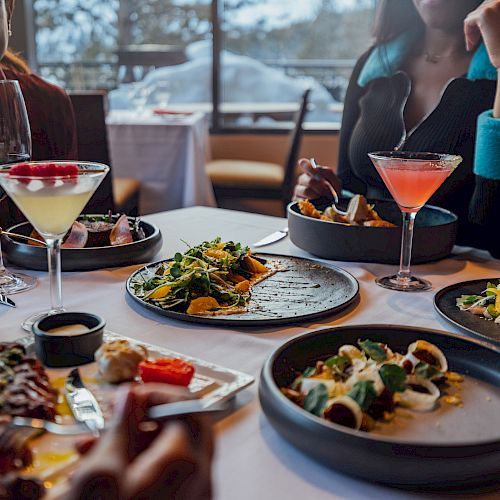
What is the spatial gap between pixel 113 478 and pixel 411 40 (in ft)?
6.14

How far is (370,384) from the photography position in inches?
24.9

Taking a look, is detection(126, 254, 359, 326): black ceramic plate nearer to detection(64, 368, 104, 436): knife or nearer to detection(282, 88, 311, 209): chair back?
detection(64, 368, 104, 436): knife

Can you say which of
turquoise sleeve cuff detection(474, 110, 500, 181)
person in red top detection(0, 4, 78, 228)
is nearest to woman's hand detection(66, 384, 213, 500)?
turquoise sleeve cuff detection(474, 110, 500, 181)

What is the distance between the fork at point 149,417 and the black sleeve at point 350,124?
1563mm

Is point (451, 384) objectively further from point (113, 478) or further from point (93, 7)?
point (93, 7)

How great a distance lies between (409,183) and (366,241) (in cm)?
18

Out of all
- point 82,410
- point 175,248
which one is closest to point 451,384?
point 82,410

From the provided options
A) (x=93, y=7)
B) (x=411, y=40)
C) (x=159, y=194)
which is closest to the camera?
(x=411, y=40)

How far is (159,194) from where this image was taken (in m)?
3.89

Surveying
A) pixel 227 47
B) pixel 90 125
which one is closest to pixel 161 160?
pixel 90 125

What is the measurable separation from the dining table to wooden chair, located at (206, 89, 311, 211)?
2.66 meters

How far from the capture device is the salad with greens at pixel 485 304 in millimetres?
966

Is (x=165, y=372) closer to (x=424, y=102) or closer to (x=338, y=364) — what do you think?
(x=338, y=364)

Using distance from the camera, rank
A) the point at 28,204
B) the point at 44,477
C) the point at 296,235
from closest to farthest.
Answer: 1. the point at 44,477
2. the point at 28,204
3. the point at 296,235
